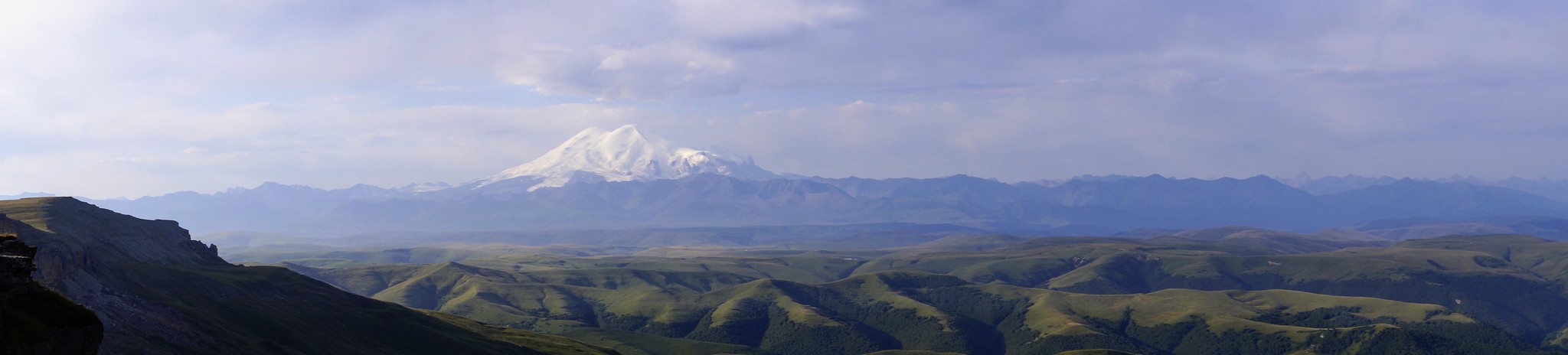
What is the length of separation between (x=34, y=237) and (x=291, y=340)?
49242 millimetres

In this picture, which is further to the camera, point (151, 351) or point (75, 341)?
point (151, 351)

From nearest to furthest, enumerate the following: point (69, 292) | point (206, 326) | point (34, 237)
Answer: point (69, 292) → point (206, 326) → point (34, 237)

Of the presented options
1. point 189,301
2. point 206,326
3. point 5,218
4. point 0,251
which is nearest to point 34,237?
point 5,218

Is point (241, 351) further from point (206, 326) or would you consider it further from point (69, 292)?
point (69, 292)

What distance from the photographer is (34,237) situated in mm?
188875

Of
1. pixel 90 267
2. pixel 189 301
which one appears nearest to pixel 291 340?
pixel 189 301

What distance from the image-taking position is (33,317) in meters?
57.6

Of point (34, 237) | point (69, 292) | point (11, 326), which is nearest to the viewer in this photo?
point (11, 326)

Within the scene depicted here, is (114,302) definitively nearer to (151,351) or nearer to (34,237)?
(151,351)

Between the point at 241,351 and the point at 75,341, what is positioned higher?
the point at 75,341

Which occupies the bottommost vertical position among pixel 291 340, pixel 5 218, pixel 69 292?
pixel 291 340

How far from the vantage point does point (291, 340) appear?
648 ft

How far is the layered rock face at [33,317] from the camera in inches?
2201

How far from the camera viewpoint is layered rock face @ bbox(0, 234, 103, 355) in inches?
2201
